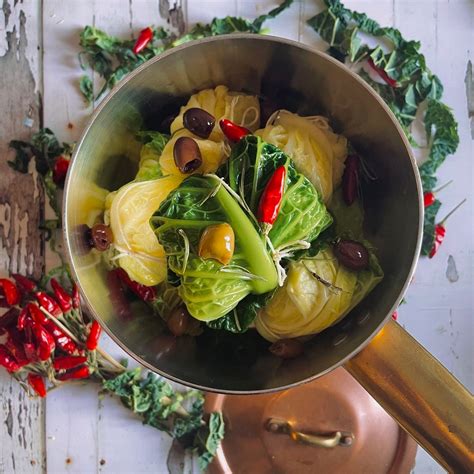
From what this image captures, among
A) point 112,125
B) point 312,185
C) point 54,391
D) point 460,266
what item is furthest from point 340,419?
point 112,125

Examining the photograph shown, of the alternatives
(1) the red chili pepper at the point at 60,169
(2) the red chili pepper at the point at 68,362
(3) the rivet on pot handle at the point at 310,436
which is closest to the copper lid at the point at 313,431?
(3) the rivet on pot handle at the point at 310,436

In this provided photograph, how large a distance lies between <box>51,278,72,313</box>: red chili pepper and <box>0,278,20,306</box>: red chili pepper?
4.8 inches

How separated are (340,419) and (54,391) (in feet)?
3.10

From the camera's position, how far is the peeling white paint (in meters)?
2.01

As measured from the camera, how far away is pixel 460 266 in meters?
2.06

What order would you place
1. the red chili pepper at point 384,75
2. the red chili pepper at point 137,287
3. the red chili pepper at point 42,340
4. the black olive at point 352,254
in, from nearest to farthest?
the black olive at point 352,254 → the red chili pepper at point 137,287 → the red chili pepper at point 42,340 → the red chili pepper at point 384,75

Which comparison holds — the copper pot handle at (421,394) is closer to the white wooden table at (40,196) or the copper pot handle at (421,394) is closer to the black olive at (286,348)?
the black olive at (286,348)

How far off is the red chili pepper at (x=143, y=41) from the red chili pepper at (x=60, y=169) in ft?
1.37

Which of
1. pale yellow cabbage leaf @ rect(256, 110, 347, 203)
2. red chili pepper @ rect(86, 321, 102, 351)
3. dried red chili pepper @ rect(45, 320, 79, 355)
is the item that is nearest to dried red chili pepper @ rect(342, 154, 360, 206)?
pale yellow cabbage leaf @ rect(256, 110, 347, 203)

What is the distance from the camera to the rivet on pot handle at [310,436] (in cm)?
191

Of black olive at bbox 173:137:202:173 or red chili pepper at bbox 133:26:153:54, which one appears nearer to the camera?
black olive at bbox 173:137:202:173

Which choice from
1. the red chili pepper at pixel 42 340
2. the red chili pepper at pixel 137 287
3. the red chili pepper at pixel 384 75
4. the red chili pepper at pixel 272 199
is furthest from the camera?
the red chili pepper at pixel 384 75

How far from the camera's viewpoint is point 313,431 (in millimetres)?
1978

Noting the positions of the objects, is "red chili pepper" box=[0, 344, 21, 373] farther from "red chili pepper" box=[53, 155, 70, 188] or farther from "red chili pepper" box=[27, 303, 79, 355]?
"red chili pepper" box=[53, 155, 70, 188]
